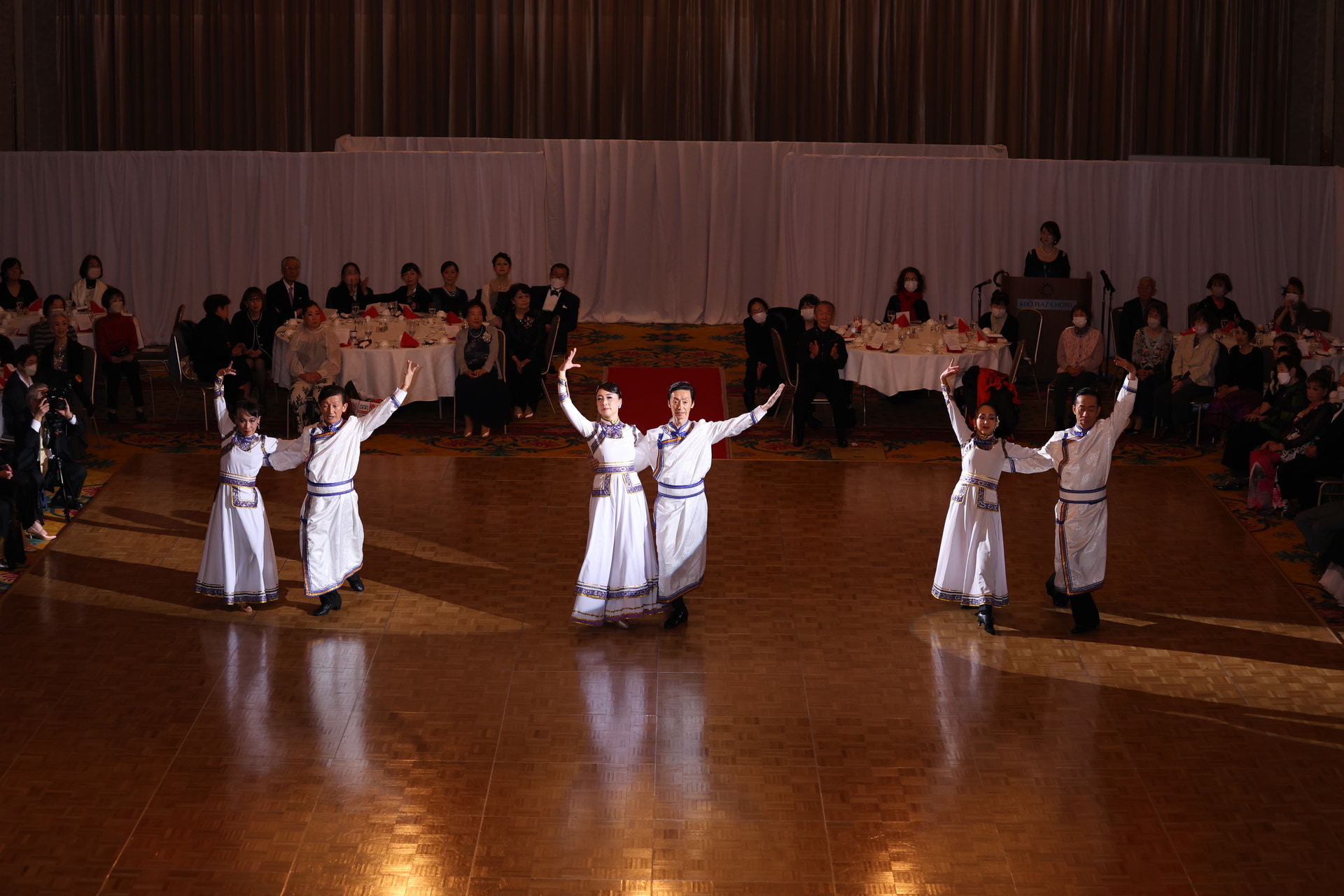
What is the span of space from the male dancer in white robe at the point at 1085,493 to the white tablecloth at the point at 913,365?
3.91 metres

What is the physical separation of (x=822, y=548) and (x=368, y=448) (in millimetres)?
4146

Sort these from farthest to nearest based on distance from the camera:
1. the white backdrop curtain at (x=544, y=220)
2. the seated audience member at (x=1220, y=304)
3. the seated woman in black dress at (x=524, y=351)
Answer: the white backdrop curtain at (x=544, y=220), the seated audience member at (x=1220, y=304), the seated woman in black dress at (x=524, y=351)

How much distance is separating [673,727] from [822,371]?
17.2ft

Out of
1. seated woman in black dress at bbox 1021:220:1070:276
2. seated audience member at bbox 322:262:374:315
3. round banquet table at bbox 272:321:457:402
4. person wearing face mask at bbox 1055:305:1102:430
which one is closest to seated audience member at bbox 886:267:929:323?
seated woman in black dress at bbox 1021:220:1070:276

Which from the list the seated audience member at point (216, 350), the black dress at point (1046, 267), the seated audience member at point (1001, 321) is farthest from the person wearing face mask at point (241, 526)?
the black dress at point (1046, 267)

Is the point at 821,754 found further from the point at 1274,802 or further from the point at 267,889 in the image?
the point at 267,889

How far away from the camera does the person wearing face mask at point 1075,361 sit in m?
11.3

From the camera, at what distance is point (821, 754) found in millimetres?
5863

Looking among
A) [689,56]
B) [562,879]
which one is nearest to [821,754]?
[562,879]

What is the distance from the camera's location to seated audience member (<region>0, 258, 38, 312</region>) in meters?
12.2

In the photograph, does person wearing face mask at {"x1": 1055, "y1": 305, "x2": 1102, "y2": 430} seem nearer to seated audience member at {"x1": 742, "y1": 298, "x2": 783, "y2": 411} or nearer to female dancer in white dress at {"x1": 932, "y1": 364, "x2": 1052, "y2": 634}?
seated audience member at {"x1": 742, "y1": 298, "x2": 783, "y2": 411}

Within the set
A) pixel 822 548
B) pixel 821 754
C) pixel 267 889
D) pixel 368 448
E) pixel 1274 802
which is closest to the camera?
pixel 267 889

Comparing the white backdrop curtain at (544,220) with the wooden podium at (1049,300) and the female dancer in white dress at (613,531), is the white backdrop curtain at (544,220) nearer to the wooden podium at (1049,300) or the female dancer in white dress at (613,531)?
the wooden podium at (1049,300)

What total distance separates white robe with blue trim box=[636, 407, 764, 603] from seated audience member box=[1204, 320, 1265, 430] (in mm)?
5176
